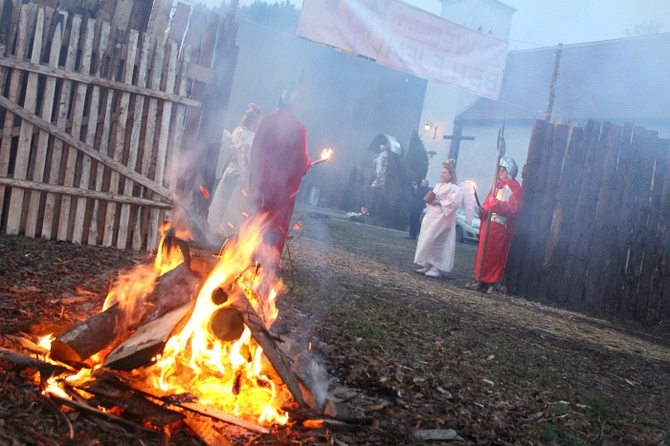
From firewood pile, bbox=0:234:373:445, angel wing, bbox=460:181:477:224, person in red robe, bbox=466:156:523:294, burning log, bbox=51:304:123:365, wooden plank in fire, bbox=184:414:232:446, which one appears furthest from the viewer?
angel wing, bbox=460:181:477:224

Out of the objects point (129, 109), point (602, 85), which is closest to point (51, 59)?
point (129, 109)

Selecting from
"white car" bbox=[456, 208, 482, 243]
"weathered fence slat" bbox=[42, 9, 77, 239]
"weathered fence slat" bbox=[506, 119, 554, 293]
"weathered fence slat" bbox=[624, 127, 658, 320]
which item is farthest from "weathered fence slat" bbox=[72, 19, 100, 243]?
"white car" bbox=[456, 208, 482, 243]

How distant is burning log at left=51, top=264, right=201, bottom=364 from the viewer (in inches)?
133

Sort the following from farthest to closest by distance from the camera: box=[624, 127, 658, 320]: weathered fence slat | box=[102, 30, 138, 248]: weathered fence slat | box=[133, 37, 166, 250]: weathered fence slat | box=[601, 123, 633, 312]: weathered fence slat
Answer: box=[601, 123, 633, 312]: weathered fence slat < box=[624, 127, 658, 320]: weathered fence slat < box=[133, 37, 166, 250]: weathered fence slat < box=[102, 30, 138, 248]: weathered fence slat

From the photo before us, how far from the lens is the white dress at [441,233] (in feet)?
36.3

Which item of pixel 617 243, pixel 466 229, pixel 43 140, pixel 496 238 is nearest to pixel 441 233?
pixel 496 238

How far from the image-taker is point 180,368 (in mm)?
3523

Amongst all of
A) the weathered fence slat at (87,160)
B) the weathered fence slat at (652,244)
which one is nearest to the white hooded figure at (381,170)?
the weathered fence slat at (652,244)

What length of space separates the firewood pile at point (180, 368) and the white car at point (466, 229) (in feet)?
54.7

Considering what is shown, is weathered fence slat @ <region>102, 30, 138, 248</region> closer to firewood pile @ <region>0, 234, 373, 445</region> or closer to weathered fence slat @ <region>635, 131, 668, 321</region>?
firewood pile @ <region>0, 234, 373, 445</region>

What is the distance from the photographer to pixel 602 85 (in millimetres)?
22484

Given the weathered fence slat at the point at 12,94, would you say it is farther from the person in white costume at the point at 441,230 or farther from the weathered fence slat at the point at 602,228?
the weathered fence slat at the point at 602,228

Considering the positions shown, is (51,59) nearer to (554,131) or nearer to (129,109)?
(129,109)

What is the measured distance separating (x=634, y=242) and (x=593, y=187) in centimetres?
103
